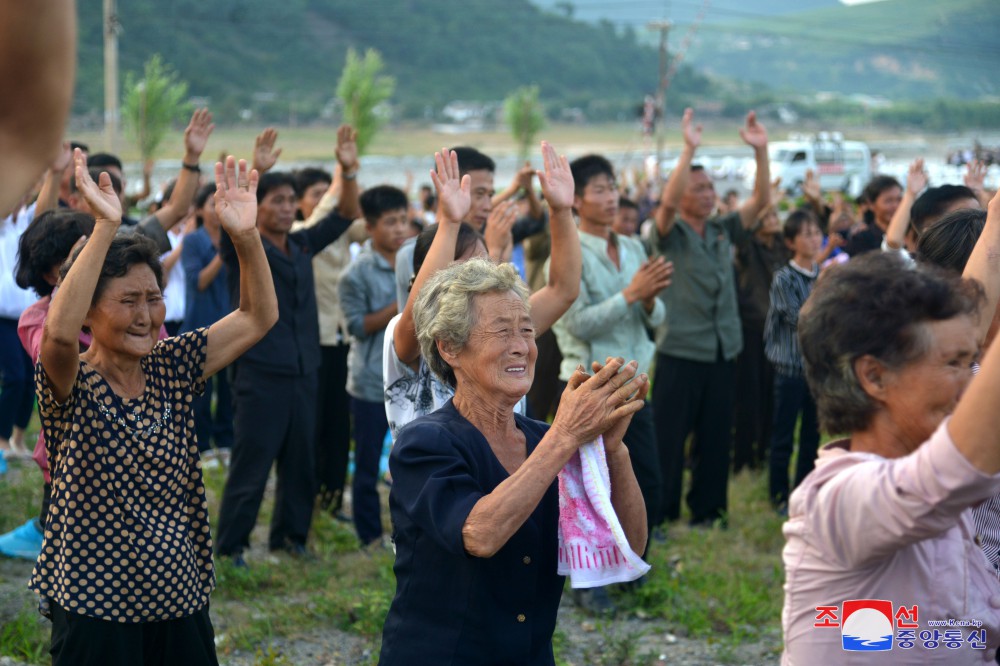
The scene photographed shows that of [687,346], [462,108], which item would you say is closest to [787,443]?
[687,346]

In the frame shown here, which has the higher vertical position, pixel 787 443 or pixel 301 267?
pixel 301 267

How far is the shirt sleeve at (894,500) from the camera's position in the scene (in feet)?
6.34

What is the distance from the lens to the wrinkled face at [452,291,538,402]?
2.96 metres

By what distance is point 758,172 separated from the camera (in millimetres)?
6676

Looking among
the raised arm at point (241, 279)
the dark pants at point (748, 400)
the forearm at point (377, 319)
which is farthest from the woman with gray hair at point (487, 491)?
the dark pants at point (748, 400)

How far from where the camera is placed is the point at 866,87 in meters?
179

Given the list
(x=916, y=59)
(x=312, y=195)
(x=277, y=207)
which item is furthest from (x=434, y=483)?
(x=916, y=59)

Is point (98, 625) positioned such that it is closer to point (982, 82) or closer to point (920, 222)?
point (920, 222)

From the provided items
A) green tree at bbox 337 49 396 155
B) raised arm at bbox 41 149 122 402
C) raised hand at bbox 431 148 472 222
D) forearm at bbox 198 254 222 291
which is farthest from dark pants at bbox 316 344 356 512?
green tree at bbox 337 49 396 155

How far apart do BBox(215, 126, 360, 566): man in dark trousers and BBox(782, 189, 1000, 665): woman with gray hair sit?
155 inches

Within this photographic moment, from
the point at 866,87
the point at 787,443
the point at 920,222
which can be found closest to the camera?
the point at 920,222

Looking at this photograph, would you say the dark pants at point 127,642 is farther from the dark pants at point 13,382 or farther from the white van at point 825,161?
the white van at point 825,161

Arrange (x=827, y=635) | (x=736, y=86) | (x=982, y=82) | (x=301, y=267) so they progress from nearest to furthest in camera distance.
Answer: (x=827, y=635) < (x=301, y=267) < (x=736, y=86) < (x=982, y=82)

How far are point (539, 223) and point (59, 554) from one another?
174 inches
